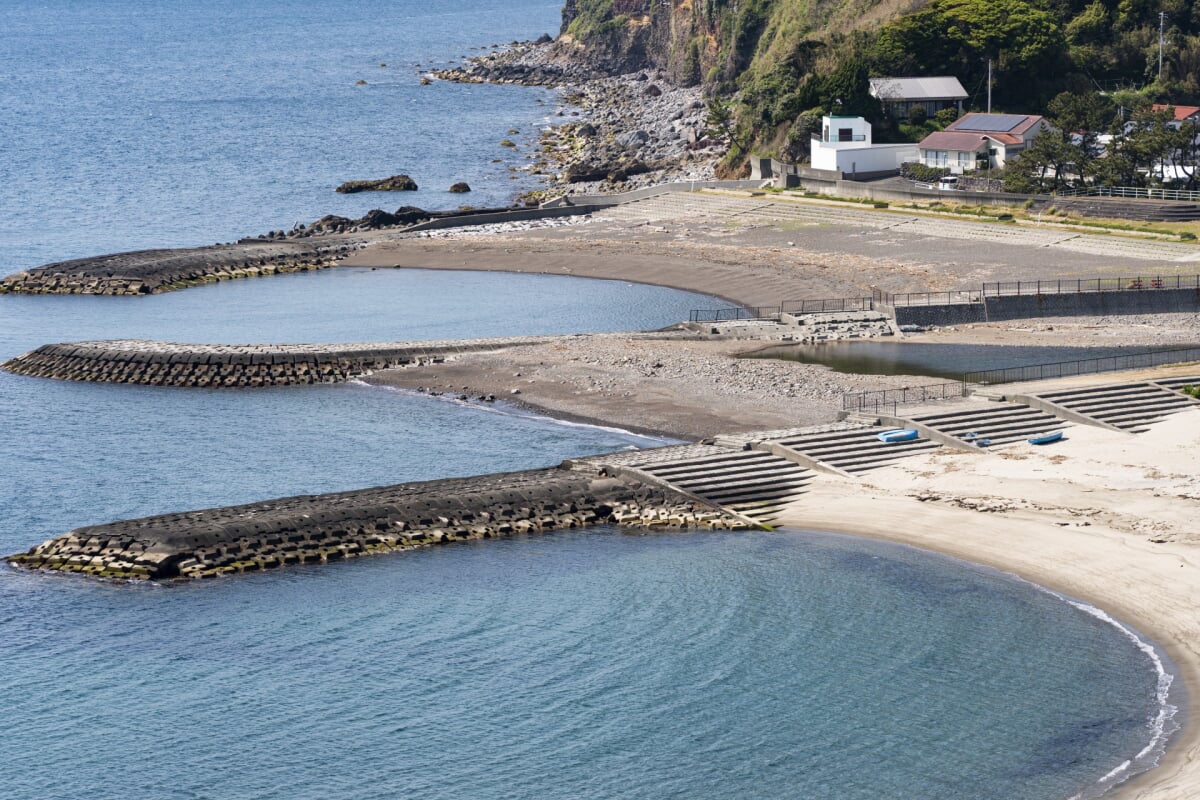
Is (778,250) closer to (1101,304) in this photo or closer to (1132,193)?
(1132,193)

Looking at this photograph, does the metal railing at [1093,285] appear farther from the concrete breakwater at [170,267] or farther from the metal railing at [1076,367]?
the concrete breakwater at [170,267]


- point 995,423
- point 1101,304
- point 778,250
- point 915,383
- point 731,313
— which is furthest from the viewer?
point 778,250

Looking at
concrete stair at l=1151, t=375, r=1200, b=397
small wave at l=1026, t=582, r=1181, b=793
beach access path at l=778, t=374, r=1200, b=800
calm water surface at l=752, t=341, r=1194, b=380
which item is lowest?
small wave at l=1026, t=582, r=1181, b=793

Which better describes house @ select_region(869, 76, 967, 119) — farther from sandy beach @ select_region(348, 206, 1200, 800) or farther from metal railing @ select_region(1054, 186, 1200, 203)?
sandy beach @ select_region(348, 206, 1200, 800)

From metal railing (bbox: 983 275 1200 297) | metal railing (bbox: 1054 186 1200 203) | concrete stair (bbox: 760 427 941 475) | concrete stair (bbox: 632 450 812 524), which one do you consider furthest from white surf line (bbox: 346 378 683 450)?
metal railing (bbox: 1054 186 1200 203)

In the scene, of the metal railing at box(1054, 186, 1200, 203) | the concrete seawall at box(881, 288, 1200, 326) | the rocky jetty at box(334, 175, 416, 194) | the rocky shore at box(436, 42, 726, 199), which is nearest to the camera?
the concrete seawall at box(881, 288, 1200, 326)

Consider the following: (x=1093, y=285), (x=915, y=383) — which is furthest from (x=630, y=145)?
(x=915, y=383)

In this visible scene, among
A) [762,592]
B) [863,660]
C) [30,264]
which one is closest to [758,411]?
[762,592]
